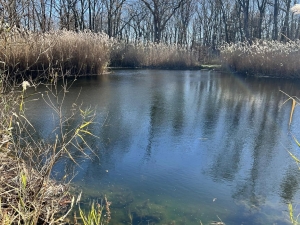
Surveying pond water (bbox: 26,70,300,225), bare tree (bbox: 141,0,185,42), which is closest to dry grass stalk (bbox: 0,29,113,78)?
pond water (bbox: 26,70,300,225)

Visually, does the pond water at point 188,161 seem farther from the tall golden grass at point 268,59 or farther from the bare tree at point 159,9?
the bare tree at point 159,9

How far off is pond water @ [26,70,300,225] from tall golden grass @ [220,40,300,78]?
14.0 feet

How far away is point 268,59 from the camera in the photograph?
372 inches

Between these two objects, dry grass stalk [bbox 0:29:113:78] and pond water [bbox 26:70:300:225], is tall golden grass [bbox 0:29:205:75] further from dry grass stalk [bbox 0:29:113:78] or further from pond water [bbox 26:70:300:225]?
pond water [bbox 26:70:300:225]

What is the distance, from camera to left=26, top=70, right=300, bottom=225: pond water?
6.54 ft

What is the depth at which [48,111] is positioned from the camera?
13.7 feet

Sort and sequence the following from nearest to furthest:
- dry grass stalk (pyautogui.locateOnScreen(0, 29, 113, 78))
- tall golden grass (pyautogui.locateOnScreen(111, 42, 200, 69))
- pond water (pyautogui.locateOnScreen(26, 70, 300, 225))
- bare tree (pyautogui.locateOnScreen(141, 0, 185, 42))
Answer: pond water (pyautogui.locateOnScreen(26, 70, 300, 225)) → dry grass stalk (pyautogui.locateOnScreen(0, 29, 113, 78)) → tall golden grass (pyautogui.locateOnScreen(111, 42, 200, 69)) → bare tree (pyautogui.locateOnScreen(141, 0, 185, 42))

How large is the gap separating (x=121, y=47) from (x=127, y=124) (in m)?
9.02

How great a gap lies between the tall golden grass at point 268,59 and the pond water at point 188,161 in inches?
168

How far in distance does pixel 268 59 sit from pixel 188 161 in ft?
25.2

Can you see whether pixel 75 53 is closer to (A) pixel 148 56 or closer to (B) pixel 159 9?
(A) pixel 148 56

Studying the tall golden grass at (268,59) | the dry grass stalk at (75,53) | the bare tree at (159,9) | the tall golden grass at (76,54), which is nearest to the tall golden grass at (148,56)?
the tall golden grass at (76,54)

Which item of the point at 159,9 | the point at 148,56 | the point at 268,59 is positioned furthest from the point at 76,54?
the point at 159,9

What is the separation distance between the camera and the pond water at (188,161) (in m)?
1.99
